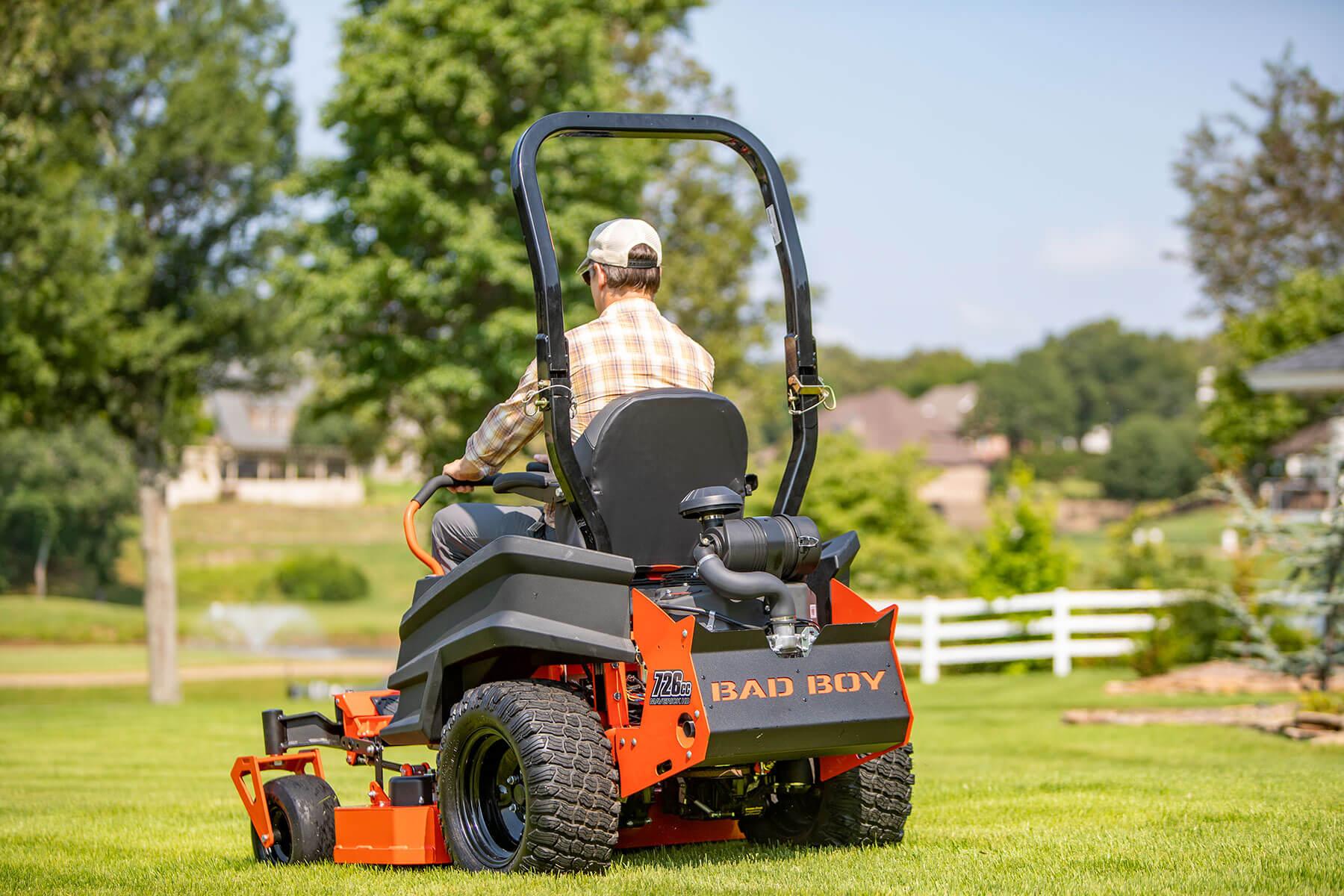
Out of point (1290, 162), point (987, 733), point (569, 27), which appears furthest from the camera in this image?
point (1290, 162)

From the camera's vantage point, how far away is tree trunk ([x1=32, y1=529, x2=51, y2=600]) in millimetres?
46625

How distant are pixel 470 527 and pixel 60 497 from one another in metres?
43.7

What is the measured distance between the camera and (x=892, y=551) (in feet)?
82.5

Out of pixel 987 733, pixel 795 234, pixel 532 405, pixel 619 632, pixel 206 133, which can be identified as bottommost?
pixel 987 733

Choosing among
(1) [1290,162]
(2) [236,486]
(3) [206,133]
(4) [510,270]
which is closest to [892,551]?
(4) [510,270]

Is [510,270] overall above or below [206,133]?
below

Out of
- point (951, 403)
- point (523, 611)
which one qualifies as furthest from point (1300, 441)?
point (951, 403)

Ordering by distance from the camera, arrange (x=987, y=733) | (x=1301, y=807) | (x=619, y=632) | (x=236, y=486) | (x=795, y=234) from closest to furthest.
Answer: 1. (x=619, y=632)
2. (x=795, y=234)
3. (x=1301, y=807)
4. (x=987, y=733)
5. (x=236, y=486)

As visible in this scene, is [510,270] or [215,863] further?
[510,270]

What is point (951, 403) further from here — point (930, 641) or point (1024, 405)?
point (930, 641)

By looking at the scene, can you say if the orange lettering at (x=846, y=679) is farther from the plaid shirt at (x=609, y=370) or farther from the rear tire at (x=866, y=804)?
the plaid shirt at (x=609, y=370)

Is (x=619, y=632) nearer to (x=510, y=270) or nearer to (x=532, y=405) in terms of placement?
(x=532, y=405)

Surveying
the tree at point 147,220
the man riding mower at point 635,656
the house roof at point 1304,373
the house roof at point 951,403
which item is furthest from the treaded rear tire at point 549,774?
the house roof at point 951,403

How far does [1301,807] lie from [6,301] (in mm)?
19063
